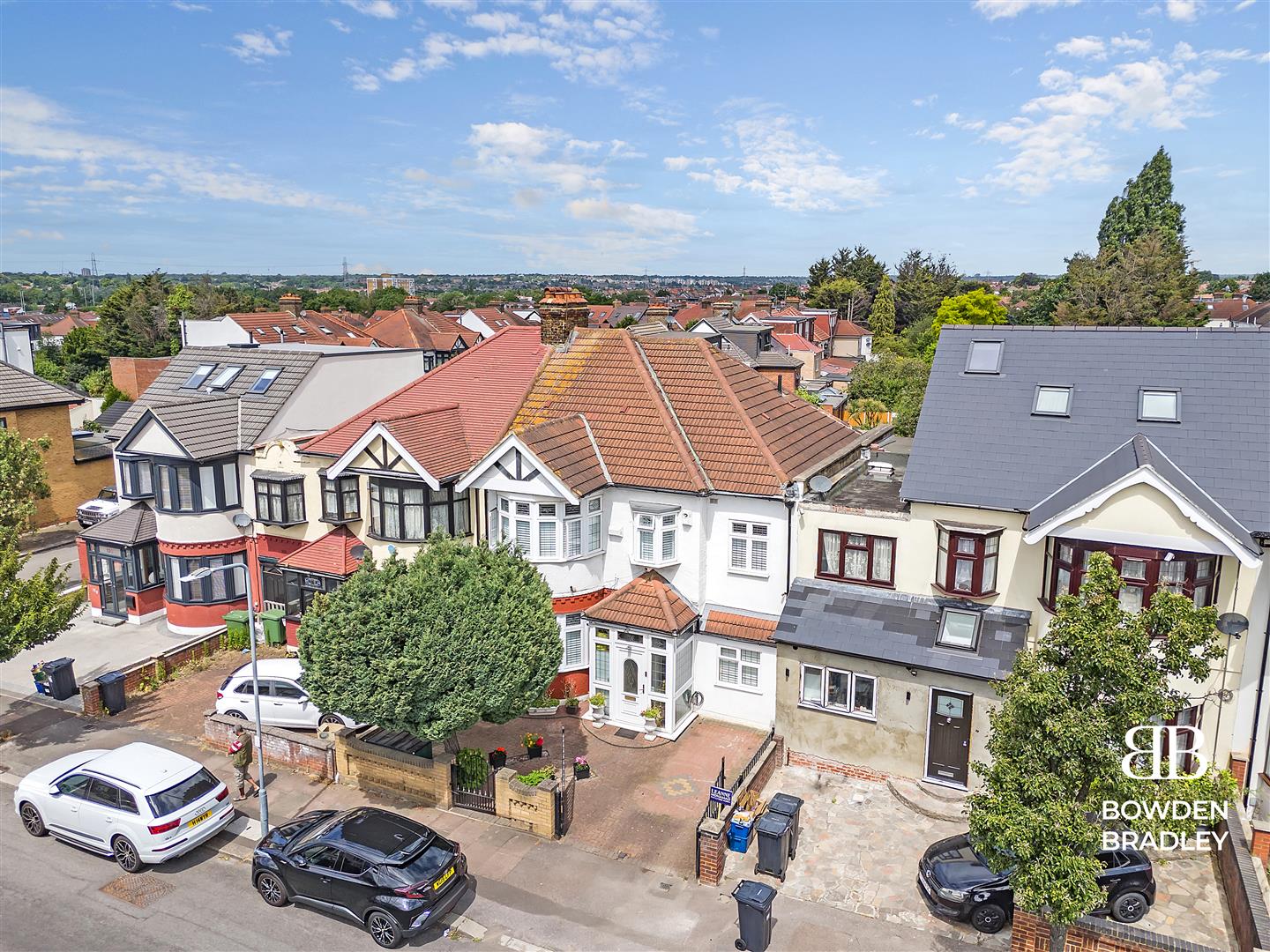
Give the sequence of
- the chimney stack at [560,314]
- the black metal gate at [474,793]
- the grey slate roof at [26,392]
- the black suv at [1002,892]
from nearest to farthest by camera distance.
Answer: the black suv at [1002,892], the black metal gate at [474,793], the chimney stack at [560,314], the grey slate roof at [26,392]

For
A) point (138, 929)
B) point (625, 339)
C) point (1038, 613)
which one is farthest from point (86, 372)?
point (1038, 613)

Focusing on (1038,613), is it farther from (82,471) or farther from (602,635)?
(82,471)

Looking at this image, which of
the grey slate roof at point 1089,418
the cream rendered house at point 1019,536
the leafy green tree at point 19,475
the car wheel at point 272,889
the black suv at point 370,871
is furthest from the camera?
the leafy green tree at point 19,475

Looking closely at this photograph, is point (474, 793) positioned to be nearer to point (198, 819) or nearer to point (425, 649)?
point (425, 649)

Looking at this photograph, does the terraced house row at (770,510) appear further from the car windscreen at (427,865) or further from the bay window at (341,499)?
the car windscreen at (427,865)

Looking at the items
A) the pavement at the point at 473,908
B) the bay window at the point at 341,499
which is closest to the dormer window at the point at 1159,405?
the pavement at the point at 473,908

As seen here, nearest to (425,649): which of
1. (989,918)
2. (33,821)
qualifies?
(33,821)
